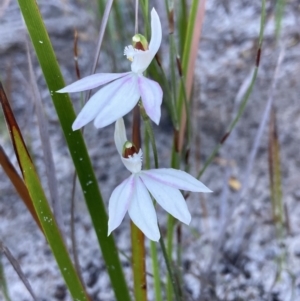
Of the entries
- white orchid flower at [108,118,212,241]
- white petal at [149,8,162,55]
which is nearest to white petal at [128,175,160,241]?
white orchid flower at [108,118,212,241]

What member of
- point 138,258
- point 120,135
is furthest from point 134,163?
point 138,258

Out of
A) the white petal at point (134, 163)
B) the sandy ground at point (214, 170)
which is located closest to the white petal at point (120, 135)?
the white petal at point (134, 163)

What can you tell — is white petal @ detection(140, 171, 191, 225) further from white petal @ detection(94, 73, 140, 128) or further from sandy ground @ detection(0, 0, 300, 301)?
sandy ground @ detection(0, 0, 300, 301)

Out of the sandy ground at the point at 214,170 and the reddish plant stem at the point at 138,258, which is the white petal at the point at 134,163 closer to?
the reddish plant stem at the point at 138,258

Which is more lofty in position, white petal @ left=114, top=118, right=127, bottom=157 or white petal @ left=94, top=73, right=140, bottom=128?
white petal @ left=94, top=73, right=140, bottom=128

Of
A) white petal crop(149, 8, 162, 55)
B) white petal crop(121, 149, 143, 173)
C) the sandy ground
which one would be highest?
white petal crop(149, 8, 162, 55)

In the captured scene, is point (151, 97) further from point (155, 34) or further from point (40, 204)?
point (40, 204)

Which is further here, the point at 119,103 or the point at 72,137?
the point at 72,137

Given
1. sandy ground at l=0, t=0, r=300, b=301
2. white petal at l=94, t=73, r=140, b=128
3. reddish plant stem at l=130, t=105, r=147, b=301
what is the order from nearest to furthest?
1. white petal at l=94, t=73, r=140, b=128
2. reddish plant stem at l=130, t=105, r=147, b=301
3. sandy ground at l=0, t=0, r=300, b=301
